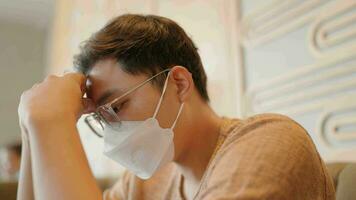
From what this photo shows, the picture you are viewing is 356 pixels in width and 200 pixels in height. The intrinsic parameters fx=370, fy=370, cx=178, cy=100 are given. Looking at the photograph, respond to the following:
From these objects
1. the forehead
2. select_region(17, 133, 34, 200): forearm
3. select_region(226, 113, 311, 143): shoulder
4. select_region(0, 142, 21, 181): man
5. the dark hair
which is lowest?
select_region(0, 142, 21, 181): man

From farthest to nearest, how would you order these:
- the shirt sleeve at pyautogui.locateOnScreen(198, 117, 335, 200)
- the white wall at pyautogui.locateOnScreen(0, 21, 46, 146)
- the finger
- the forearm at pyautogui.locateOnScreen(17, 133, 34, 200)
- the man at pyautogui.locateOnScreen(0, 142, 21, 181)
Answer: the white wall at pyautogui.locateOnScreen(0, 21, 46, 146), the man at pyautogui.locateOnScreen(0, 142, 21, 181), the forearm at pyautogui.locateOnScreen(17, 133, 34, 200), the finger, the shirt sleeve at pyautogui.locateOnScreen(198, 117, 335, 200)

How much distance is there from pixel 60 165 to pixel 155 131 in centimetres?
24

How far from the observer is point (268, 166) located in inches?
23.6

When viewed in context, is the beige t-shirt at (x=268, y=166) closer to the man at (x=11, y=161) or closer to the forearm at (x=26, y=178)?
the forearm at (x=26, y=178)

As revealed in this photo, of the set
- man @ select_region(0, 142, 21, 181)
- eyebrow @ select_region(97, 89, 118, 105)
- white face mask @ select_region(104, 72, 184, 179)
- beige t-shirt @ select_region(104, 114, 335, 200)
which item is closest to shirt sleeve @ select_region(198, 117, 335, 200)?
beige t-shirt @ select_region(104, 114, 335, 200)

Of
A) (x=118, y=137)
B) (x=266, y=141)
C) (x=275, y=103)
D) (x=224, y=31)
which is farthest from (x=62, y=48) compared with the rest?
(x=266, y=141)

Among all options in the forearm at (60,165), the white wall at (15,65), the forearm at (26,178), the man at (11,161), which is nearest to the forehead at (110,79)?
the forearm at (60,165)

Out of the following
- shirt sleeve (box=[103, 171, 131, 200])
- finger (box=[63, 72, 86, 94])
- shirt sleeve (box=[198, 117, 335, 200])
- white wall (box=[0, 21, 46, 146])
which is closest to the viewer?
shirt sleeve (box=[198, 117, 335, 200])

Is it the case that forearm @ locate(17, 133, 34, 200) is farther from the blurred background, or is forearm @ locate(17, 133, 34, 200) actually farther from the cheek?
the cheek

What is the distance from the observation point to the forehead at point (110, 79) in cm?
78

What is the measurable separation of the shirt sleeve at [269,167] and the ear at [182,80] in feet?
0.58

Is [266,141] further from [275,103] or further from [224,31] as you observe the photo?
[224,31]

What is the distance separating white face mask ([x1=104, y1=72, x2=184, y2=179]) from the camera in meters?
0.81

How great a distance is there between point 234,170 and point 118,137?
313 millimetres
